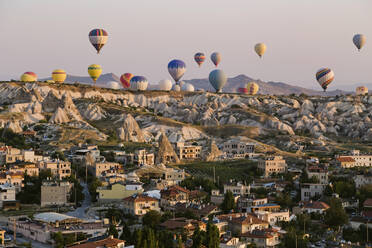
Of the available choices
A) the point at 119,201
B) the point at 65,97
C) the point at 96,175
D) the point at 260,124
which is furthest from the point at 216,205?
the point at 260,124

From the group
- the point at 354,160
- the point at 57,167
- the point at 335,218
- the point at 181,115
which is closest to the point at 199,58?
the point at 181,115

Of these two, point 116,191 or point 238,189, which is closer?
point 116,191

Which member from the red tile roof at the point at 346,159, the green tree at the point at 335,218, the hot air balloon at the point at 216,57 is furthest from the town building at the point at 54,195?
the hot air balloon at the point at 216,57

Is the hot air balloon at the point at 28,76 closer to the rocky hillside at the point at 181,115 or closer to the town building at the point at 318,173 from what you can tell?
the rocky hillside at the point at 181,115

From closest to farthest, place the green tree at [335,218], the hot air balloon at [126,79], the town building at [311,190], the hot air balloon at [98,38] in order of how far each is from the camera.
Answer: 1. the green tree at [335,218]
2. the town building at [311,190]
3. the hot air balloon at [98,38]
4. the hot air balloon at [126,79]

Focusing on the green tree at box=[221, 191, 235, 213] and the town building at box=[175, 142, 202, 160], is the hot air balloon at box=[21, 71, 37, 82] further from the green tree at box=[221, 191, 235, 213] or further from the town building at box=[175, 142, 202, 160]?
the green tree at box=[221, 191, 235, 213]

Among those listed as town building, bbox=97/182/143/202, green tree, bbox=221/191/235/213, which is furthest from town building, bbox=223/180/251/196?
town building, bbox=97/182/143/202

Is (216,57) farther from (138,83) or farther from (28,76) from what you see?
(28,76)

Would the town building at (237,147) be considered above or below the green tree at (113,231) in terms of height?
above
